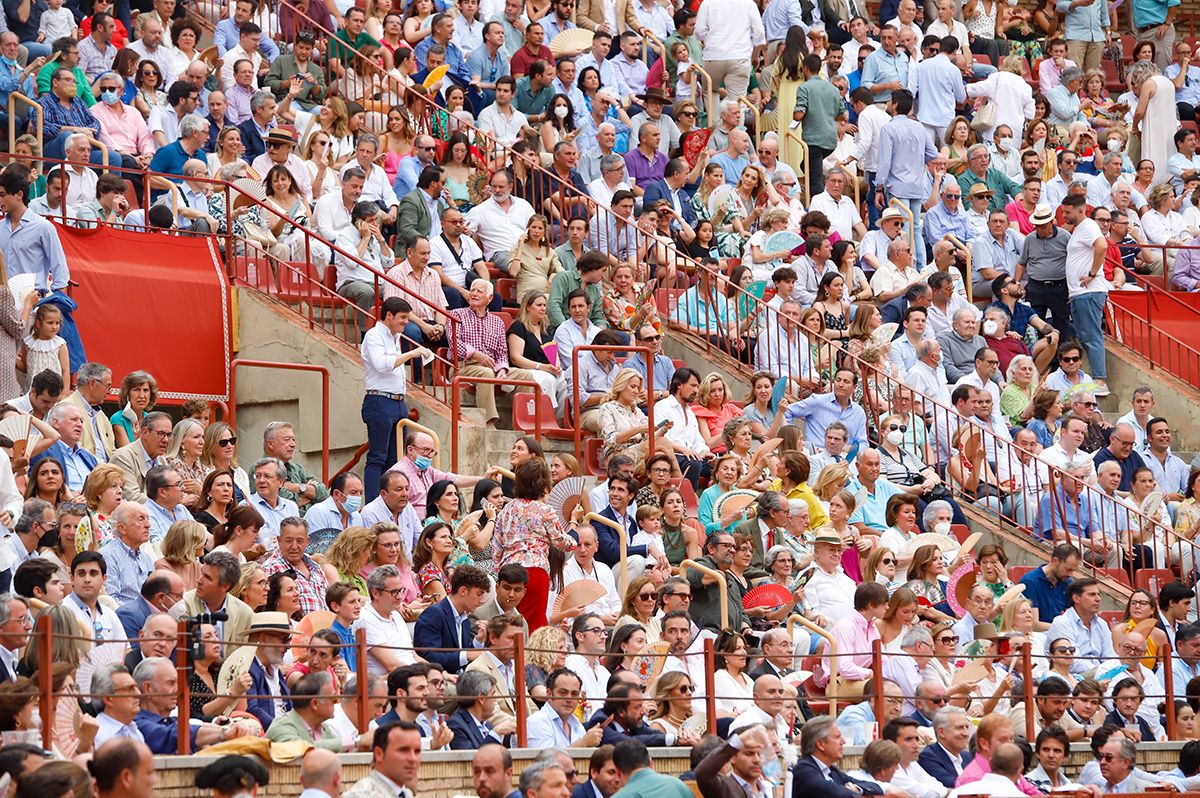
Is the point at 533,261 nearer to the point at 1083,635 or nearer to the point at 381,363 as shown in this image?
the point at 381,363

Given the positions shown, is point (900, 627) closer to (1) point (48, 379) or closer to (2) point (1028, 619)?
(2) point (1028, 619)

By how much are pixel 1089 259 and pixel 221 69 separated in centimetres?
856

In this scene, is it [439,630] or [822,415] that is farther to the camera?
[822,415]

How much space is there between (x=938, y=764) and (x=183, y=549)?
4491mm

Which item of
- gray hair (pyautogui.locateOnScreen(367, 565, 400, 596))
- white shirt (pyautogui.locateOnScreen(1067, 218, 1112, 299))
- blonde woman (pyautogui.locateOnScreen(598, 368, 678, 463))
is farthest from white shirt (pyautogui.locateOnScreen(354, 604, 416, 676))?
white shirt (pyautogui.locateOnScreen(1067, 218, 1112, 299))

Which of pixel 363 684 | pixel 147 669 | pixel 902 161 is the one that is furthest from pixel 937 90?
pixel 147 669

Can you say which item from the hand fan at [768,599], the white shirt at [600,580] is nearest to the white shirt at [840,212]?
the hand fan at [768,599]

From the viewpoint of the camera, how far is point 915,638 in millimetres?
15094

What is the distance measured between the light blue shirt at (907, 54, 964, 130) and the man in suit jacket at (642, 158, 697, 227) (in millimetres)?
4166

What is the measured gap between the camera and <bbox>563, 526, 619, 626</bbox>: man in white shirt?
50.0ft

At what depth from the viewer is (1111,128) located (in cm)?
2772

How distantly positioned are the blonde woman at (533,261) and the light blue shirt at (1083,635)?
5754 mm

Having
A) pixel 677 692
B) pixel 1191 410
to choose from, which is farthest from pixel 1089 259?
pixel 677 692

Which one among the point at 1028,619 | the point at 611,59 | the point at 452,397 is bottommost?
the point at 1028,619
